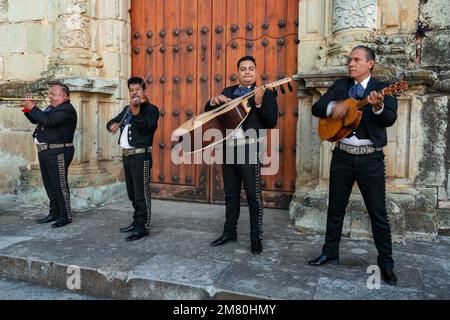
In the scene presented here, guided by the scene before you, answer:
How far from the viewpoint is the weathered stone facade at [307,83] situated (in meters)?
Result: 4.06

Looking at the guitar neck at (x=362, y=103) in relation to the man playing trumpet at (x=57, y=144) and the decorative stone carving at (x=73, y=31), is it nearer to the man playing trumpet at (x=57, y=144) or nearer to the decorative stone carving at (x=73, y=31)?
the man playing trumpet at (x=57, y=144)

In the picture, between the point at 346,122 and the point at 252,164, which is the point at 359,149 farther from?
the point at 252,164

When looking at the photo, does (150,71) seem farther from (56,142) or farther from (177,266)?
(177,266)

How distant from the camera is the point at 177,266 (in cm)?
326

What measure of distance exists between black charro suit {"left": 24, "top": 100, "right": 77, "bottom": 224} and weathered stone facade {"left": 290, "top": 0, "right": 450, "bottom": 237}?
250 cm

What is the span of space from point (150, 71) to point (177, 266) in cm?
322

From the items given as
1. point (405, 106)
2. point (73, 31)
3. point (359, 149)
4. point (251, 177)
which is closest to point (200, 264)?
point (251, 177)

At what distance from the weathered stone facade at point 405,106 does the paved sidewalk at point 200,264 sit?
25 cm

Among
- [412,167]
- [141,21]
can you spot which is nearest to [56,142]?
[141,21]

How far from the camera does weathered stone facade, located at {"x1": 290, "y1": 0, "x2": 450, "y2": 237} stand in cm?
399

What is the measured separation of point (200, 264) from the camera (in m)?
3.30

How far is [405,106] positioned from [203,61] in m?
2.54

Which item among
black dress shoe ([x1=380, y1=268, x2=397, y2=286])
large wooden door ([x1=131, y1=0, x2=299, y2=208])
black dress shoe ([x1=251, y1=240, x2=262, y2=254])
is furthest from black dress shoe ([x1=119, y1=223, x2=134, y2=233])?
black dress shoe ([x1=380, y1=268, x2=397, y2=286])

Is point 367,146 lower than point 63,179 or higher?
higher
